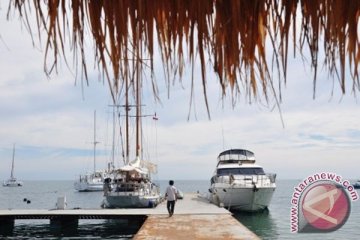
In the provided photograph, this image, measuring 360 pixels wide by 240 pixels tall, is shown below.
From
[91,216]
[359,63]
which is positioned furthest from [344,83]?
[91,216]

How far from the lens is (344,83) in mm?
2064

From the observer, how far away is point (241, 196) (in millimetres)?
32531

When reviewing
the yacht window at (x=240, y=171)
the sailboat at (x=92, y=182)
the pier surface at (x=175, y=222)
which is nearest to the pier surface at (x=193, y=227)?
the pier surface at (x=175, y=222)

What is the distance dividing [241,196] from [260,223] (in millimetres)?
2259

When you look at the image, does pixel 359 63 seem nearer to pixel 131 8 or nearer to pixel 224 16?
pixel 224 16

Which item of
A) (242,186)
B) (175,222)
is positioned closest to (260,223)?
(242,186)

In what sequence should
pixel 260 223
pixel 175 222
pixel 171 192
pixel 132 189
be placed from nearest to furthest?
pixel 175 222 < pixel 171 192 < pixel 132 189 < pixel 260 223

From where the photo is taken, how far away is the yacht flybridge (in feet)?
106

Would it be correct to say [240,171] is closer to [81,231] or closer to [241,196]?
[241,196]

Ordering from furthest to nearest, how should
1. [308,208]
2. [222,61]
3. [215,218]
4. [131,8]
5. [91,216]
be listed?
[308,208] < [91,216] < [215,218] < [222,61] < [131,8]

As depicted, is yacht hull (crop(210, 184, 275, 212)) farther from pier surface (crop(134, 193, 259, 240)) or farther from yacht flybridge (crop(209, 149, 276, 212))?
pier surface (crop(134, 193, 259, 240))

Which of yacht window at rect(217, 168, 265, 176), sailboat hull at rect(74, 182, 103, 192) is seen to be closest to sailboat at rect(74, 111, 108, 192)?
sailboat hull at rect(74, 182, 103, 192)

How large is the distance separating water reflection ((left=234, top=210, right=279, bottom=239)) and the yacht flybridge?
0.55 metres

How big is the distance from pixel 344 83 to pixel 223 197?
1227 inches
